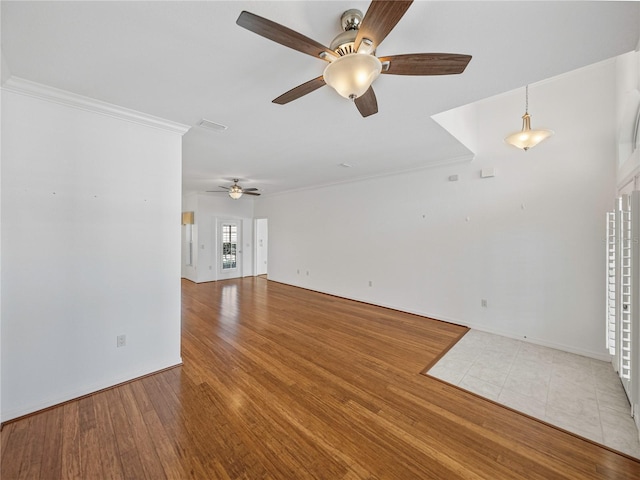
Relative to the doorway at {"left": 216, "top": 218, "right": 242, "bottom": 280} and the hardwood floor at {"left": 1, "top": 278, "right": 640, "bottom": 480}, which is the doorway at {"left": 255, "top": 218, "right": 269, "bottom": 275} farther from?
the hardwood floor at {"left": 1, "top": 278, "right": 640, "bottom": 480}

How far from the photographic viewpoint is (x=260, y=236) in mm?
9461

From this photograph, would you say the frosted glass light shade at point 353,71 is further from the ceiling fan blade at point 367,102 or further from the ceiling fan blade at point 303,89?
the ceiling fan blade at point 367,102

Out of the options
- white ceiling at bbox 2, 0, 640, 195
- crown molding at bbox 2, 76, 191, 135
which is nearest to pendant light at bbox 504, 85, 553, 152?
white ceiling at bbox 2, 0, 640, 195

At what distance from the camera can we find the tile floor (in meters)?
2.03

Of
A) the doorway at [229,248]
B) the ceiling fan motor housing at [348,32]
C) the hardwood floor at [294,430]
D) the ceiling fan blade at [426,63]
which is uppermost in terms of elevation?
the ceiling fan motor housing at [348,32]

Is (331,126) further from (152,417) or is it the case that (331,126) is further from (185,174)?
(185,174)

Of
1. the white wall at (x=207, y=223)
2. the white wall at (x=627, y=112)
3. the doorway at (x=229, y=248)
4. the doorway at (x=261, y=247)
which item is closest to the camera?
the white wall at (x=627, y=112)

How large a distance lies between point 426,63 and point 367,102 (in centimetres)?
51

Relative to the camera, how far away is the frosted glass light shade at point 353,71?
4.33 ft

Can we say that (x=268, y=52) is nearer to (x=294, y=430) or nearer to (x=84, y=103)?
(x=84, y=103)

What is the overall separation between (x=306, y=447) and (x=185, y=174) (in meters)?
5.19

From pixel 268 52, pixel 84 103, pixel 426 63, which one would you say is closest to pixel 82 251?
pixel 84 103

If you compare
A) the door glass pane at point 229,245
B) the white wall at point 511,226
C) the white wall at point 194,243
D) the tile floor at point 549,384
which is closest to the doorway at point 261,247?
the door glass pane at point 229,245

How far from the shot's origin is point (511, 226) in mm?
3740
